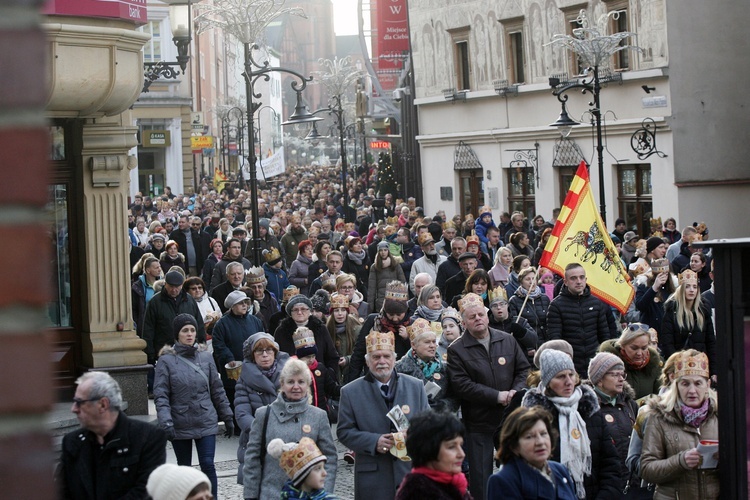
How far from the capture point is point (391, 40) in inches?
1778

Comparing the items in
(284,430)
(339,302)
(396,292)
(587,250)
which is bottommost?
(284,430)

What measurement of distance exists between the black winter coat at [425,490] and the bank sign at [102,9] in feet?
19.7

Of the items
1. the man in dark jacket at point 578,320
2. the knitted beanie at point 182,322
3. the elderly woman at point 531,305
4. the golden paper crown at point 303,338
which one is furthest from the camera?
the elderly woman at point 531,305

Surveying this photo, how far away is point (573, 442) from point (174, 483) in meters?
2.58

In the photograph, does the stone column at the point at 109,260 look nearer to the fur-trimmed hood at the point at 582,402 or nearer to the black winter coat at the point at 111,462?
the fur-trimmed hood at the point at 582,402

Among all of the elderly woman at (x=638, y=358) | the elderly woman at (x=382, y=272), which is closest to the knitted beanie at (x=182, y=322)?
the elderly woman at (x=638, y=358)

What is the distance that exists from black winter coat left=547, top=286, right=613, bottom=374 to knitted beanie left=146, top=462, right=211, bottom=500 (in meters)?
6.45

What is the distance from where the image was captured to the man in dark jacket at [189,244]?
73.3ft

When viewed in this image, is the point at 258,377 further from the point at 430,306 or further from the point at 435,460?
the point at 435,460

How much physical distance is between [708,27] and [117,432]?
25168 mm

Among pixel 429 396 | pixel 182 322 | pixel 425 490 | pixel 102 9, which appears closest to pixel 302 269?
pixel 102 9

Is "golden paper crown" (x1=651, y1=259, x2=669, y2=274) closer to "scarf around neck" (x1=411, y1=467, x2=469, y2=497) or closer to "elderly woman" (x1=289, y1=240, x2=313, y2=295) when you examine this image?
"elderly woman" (x1=289, y1=240, x2=313, y2=295)

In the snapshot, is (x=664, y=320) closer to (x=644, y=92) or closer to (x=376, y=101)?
(x=644, y=92)

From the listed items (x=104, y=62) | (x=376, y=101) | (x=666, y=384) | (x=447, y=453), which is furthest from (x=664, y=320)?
(x=376, y=101)
